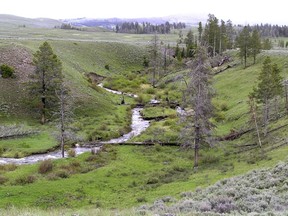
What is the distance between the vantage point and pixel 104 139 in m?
54.1

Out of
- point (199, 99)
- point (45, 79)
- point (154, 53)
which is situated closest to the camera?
point (199, 99)

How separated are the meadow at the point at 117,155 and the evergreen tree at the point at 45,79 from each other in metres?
2.76

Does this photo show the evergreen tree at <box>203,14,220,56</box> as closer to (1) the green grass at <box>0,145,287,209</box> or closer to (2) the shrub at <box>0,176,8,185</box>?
(1) the green grass at <box>0,145,287,209</box>

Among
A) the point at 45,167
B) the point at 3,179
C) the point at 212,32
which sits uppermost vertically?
the point at 212,32

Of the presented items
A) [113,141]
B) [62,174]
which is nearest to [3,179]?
[62,174]

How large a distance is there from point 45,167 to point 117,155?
414 inches

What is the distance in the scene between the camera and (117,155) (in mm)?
46125

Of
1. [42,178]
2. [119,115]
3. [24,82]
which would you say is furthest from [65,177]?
[24,82]

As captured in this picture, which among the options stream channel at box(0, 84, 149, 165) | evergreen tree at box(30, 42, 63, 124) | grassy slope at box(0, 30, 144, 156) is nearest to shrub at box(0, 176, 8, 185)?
stream channel at box(0, 84, 149, 165)

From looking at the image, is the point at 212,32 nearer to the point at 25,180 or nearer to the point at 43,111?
the point at 43,111

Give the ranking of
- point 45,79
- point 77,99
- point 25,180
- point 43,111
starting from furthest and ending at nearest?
point 77,99
point 45,79
point 43,111
point 25,180

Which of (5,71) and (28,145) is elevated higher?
(5,71)

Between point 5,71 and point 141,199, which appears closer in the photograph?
point 141,199

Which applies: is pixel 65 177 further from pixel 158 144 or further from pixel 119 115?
pixel 119 115
